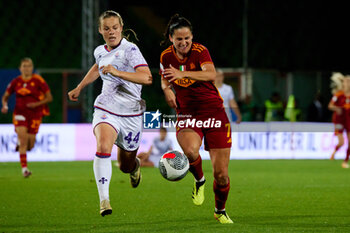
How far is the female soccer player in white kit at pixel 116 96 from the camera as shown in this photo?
708 cm

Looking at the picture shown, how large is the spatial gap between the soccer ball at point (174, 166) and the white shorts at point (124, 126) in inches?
15.7

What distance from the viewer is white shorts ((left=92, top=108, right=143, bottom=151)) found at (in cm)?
736

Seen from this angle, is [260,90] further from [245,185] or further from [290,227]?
[290,227]

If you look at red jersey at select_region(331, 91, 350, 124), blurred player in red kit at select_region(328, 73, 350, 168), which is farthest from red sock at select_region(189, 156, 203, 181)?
red jersey at select_region(331, 91, 350, 124)

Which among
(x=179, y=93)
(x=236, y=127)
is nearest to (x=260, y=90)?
(x=236, y=127)

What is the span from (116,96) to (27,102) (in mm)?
5652

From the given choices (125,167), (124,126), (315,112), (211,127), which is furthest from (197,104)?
(315,112)

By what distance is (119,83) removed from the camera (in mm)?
7535

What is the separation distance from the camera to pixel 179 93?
7383mm

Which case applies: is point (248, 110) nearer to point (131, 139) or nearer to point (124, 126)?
point (131, 139)

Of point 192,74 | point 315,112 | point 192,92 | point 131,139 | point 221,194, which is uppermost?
point 192,74

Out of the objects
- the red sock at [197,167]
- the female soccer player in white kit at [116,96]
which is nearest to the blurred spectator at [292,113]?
the red sock at [197,167]

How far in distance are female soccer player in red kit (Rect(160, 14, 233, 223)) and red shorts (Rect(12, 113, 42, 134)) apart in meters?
5.95

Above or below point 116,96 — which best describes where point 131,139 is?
below
